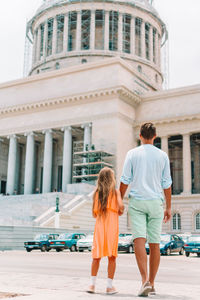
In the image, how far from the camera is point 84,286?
7.20 m

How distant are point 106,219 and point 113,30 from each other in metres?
64.3

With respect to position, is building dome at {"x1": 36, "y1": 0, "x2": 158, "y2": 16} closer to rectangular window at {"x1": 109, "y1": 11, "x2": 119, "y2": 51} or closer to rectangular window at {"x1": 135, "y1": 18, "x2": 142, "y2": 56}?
rectangular window at {"x1": 135, "y1": 18, "x2": 142, "y2": 56}

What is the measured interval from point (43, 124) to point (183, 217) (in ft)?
65.0

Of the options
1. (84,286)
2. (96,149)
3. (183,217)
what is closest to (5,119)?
(96,149)

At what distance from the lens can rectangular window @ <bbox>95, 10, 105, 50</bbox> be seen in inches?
2697

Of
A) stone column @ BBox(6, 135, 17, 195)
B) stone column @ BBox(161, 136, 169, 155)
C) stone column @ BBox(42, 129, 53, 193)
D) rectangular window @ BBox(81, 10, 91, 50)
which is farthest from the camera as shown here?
rectangular window @ BBox(81, 10, 91, 50)

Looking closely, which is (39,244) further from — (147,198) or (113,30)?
(113,30)

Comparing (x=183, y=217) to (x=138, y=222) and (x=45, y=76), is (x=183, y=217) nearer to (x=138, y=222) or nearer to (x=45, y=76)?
(x=45, y=76)

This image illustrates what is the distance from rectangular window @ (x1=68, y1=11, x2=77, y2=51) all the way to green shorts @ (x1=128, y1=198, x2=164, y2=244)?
6463cm

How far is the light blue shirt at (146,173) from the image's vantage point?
670 cm

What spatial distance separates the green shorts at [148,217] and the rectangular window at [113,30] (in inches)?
2468

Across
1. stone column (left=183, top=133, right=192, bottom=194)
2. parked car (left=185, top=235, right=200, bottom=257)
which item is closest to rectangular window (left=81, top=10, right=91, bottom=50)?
stone column (left=183, top=133, right=192, bottom=194)

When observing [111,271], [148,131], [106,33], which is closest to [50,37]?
[106,33]

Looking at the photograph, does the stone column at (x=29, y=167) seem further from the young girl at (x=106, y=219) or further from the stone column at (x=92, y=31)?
the young girl at (x=106, y=219)
